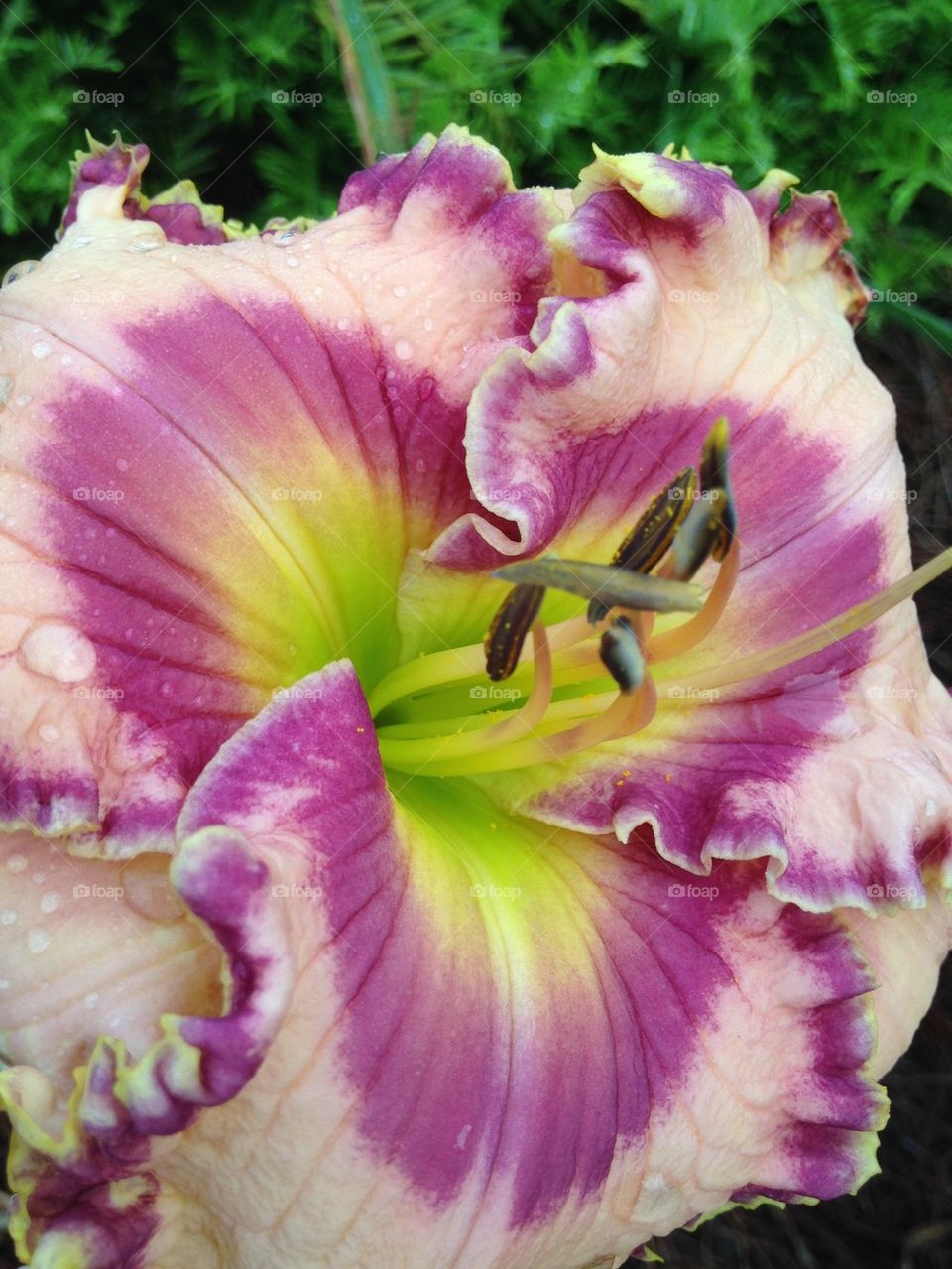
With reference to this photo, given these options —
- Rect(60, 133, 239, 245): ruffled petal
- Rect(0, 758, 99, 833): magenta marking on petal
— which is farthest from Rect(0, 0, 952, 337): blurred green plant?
Rect(0, 758, 99, 833): magenta marking on petal

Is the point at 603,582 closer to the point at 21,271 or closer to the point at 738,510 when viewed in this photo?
the point at 738,510

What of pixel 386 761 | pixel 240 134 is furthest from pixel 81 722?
pixel 240 134

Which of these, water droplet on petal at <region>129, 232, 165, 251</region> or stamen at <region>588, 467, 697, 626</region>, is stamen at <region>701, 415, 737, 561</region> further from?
water droplet on petal at <region>129, 232, 165, 251</region>

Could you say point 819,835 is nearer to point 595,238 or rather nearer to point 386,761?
point 386,761

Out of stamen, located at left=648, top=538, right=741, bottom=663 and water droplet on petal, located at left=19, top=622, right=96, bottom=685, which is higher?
water droplet on petal, located at left=19, top=622, right=96, bottom=685

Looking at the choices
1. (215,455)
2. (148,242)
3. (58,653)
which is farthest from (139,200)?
(58,653)

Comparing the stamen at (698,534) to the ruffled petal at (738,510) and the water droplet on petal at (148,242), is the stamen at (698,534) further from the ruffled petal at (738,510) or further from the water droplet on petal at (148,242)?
the water droplet on petal at (148,242)

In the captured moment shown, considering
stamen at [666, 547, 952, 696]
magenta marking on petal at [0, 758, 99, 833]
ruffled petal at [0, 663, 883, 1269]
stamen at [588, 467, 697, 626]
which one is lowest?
ruffled petal at [0, 663, 883, 1269]
